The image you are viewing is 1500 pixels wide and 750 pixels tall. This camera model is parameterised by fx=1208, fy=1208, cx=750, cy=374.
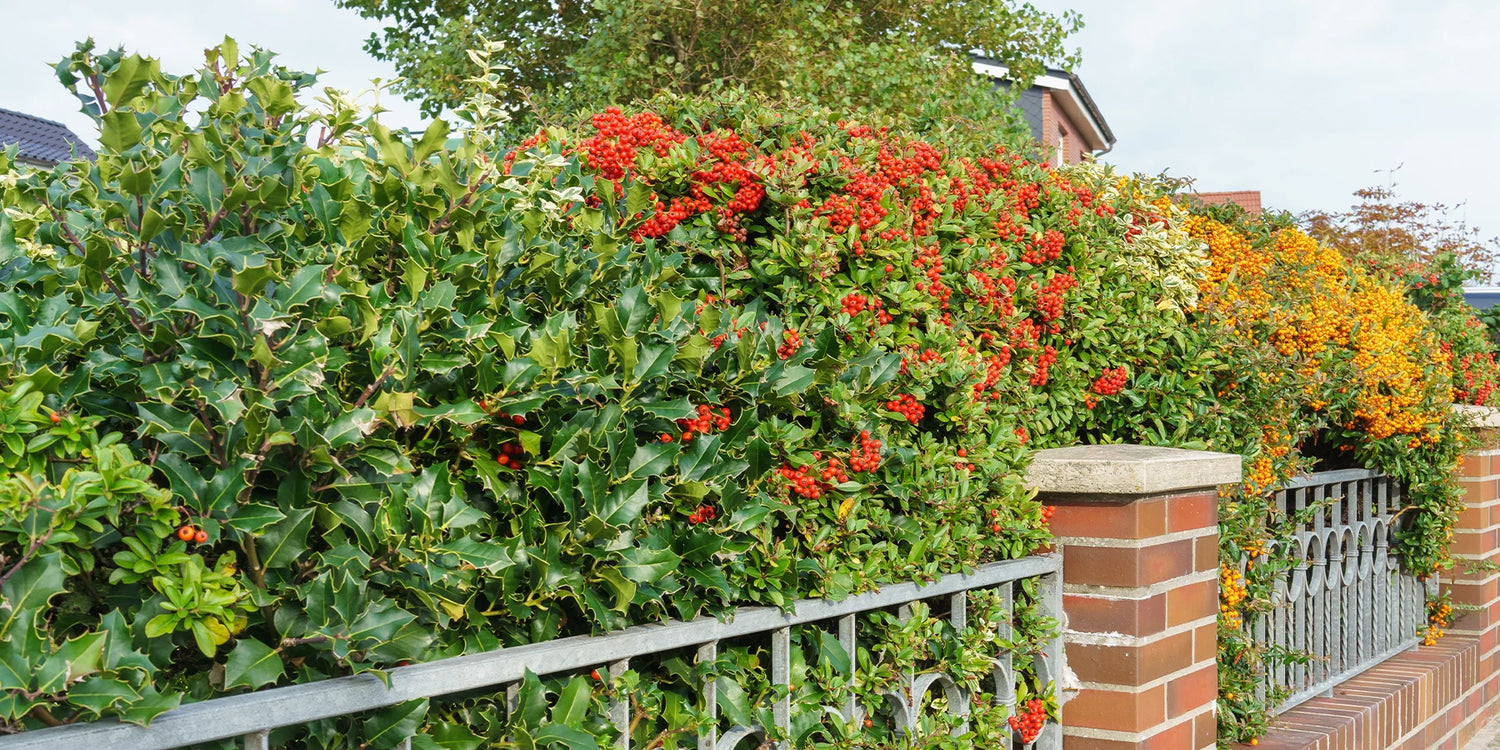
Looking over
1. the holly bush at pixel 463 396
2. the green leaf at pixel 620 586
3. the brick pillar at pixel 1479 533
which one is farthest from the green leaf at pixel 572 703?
the brick pillar at pixel 1479 533

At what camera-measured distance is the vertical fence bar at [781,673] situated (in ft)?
7.17

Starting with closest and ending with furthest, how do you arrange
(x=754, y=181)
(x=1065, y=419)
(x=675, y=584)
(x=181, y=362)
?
1. (x=181, y=362)
2. (x=675, y=584)
3. (x=754, y=181)
4. (x=1065, y=419)

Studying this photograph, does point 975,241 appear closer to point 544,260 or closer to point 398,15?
point 544,260

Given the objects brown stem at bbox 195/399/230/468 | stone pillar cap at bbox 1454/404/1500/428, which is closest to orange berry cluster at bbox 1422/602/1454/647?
stone pillar cap at bbox 1454/404/1500/428

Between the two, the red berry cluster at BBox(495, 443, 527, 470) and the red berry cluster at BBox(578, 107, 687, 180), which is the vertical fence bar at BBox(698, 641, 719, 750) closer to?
the red berry cluster at BBox(495, 443, 527, 470)

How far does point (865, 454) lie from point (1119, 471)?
776 millimetres

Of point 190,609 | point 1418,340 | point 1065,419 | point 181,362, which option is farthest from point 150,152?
point 1418,340

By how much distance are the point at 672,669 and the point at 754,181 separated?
109 cm

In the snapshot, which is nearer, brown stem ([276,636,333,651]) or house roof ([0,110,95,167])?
brown stem ([276,636,333,651])

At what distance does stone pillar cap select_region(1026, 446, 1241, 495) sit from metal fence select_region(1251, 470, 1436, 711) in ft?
4.58

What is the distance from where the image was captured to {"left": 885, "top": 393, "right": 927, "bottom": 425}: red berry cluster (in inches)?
96.1

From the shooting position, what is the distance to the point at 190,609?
1.43 metres

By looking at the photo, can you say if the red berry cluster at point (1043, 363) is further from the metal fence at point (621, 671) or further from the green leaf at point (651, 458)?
the green leaf at point (651, 458)

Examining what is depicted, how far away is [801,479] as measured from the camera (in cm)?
224
